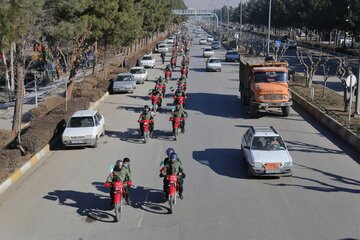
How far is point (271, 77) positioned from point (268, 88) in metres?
0.83

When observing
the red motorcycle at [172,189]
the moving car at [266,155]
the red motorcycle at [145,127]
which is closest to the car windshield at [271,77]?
the red motorcycle at [145,127]

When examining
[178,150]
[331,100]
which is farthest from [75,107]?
[331,100]

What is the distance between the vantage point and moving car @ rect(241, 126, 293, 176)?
53.8 feet

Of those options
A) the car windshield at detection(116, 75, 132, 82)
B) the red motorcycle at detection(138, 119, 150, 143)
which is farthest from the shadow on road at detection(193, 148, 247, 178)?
the car windshield at detection(116, 75, 132, 82)

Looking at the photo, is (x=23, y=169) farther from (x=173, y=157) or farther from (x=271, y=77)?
(x=271, y=77)

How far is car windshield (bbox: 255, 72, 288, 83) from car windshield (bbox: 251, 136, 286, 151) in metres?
10.4

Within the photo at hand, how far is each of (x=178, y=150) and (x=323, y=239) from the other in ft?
31.3

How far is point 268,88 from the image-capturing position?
89.4 ft

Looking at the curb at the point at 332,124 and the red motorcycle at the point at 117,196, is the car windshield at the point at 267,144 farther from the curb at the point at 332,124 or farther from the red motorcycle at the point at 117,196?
the red motorcycle at the point at 117,196

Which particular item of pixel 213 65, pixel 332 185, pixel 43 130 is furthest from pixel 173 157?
pixel 213 65

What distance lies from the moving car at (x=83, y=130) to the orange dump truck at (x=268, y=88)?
8.52 m

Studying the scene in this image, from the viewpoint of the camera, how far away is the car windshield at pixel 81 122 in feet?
71.6

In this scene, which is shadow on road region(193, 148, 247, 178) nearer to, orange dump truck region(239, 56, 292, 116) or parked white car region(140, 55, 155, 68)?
orange dump truck region(239, 56, 292, 116)

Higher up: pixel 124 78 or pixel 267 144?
pixel 267 144
